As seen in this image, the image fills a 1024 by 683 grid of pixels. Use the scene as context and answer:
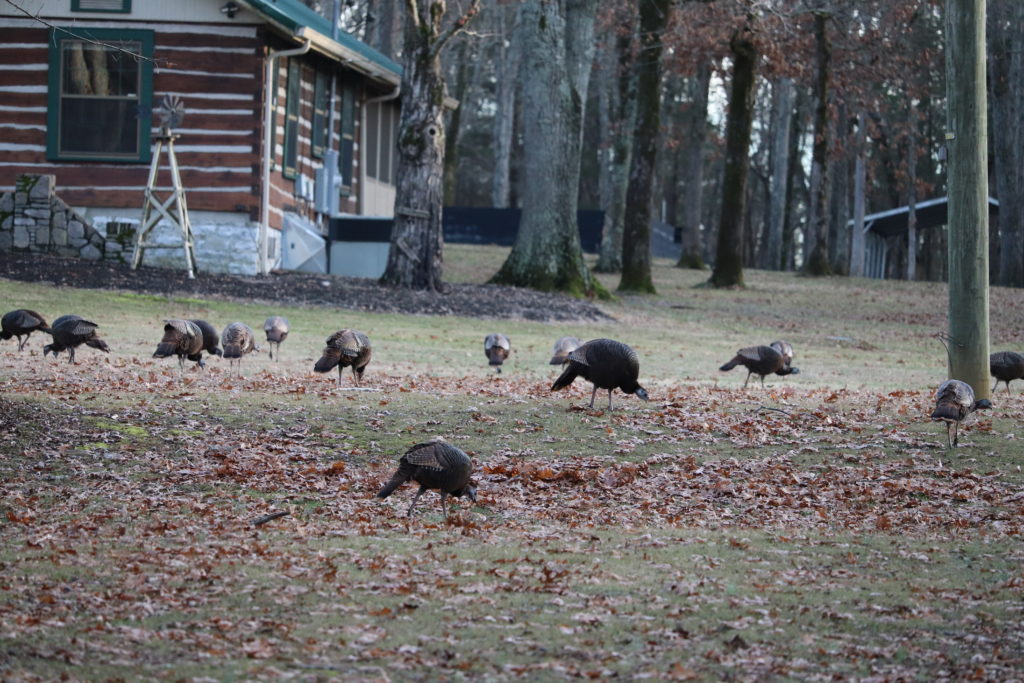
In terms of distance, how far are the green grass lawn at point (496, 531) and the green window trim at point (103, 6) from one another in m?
11.7

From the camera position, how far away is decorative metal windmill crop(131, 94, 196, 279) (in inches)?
947

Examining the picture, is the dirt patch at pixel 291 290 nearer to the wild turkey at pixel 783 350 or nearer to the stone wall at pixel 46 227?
the stone wall at pixel 46 227

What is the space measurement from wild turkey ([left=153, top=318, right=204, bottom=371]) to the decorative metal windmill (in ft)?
33.6

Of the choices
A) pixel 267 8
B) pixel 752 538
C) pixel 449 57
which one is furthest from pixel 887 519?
pixel 449 57

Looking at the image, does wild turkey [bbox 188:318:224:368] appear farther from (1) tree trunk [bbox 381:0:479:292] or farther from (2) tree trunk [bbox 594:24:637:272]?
(2) tree trunk [bbox 594:24:637:272]

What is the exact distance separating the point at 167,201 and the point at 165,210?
180 millimetres

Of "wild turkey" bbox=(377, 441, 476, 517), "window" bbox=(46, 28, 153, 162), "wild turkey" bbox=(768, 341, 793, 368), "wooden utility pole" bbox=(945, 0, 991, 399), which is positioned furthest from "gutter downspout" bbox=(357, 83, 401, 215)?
"wild turkey" bbox=(377, 441, 476, 517)

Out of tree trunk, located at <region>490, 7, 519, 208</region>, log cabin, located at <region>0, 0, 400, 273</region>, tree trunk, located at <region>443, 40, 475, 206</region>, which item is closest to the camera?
log cabin, located at <region>0, 0, 400, 273</region>

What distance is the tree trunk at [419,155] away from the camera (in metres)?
24.9

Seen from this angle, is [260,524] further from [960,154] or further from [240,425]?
[960,154]

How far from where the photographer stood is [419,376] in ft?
50.5

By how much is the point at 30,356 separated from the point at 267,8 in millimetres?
12097

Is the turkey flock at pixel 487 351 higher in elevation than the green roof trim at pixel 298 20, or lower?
lower

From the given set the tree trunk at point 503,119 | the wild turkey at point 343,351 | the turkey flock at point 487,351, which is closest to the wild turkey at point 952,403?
the turkey flock at point 487,351
